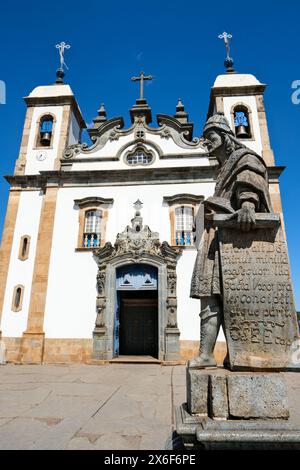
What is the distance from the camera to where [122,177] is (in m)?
12.6

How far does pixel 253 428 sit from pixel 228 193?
2199mm

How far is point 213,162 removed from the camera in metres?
12.5

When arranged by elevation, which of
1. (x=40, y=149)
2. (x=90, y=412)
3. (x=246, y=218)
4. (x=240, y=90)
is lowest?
(x=90, y=412)

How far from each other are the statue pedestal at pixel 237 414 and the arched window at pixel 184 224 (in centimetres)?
897

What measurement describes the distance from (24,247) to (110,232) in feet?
11.7

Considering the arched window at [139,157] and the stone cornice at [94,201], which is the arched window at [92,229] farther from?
the arched window at [139,157]

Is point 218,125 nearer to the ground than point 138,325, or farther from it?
farther from it

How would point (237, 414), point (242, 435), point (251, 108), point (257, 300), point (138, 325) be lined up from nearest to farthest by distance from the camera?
1. point (242, 435)
2. point (237, 414)
3. point (257, 300)
4. point (251, 108)
5. point (138, 325)

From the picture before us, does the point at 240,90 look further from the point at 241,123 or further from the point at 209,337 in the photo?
the point at 209,337

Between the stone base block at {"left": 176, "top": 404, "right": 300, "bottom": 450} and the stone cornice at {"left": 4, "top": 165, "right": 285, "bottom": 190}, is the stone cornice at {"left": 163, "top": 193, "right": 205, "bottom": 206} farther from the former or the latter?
the stone base block at {"left": 176, "top": 404, "right": 300, "bottom": 450}

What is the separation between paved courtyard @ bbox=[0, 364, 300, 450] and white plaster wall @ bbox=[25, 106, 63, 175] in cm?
935

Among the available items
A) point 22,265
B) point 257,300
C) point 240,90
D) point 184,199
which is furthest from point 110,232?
point 257,300

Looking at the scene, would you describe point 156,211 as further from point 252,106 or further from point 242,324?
point 242,324
